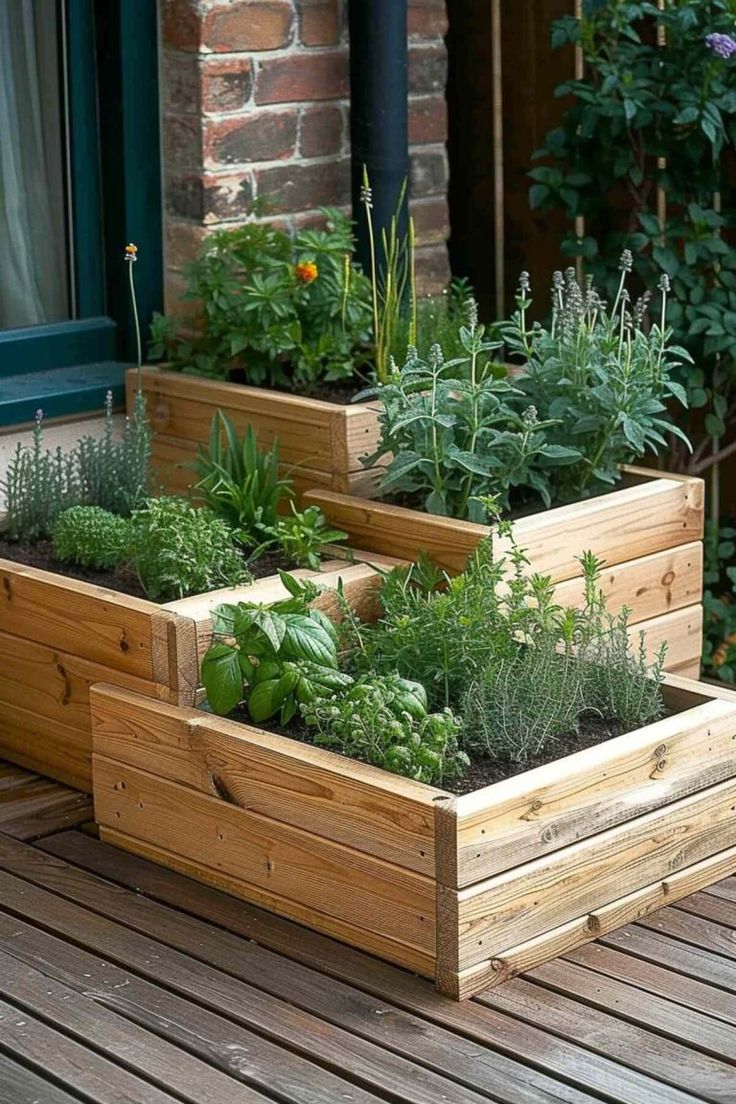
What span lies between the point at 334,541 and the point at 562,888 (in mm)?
1234

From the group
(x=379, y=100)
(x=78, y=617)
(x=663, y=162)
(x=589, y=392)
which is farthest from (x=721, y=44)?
(x=78, y=617)

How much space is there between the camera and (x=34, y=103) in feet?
16.0

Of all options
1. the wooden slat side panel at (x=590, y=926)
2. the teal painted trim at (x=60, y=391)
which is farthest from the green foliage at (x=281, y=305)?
the wooden slat side panel at (x=590, y=926)

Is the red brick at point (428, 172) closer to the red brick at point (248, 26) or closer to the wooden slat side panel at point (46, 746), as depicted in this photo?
the red brick at point (248, 26)

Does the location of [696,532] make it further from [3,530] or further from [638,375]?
[3,530]

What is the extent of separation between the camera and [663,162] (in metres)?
5.09

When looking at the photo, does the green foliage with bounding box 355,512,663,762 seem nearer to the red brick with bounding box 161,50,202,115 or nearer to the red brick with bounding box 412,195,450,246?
the red brick with bounding box 161,50,202,115

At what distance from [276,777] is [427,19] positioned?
2.75m

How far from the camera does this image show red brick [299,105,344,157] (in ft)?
16.3

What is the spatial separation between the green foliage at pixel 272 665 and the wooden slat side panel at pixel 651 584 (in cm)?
83

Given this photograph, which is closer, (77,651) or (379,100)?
(77,651)

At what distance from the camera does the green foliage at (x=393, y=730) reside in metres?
3.24

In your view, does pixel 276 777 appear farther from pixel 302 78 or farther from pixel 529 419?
pixel 302 78

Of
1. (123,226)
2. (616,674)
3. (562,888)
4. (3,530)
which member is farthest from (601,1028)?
(123,226)
